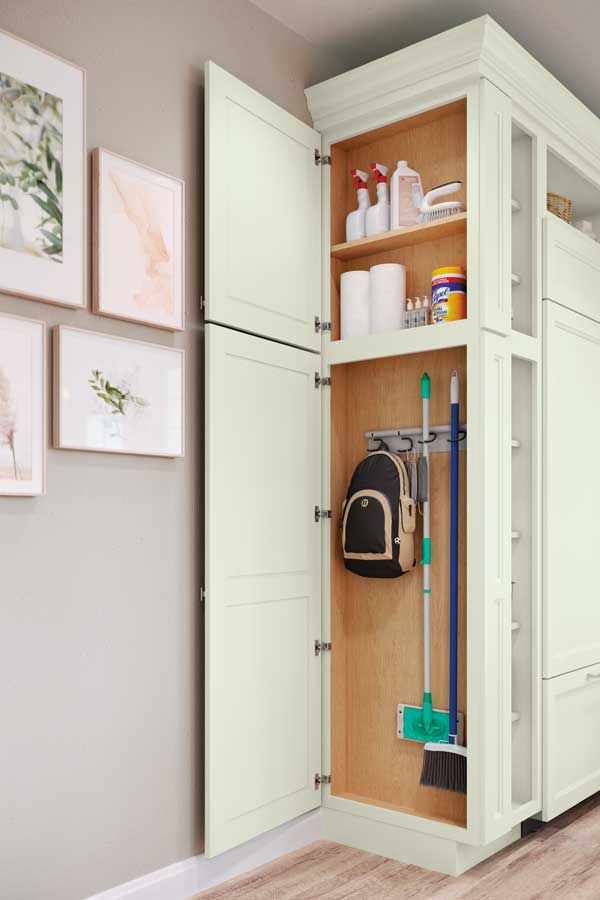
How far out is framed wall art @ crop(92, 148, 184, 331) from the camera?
2.25 meters

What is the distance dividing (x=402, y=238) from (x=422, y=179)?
0.23 m

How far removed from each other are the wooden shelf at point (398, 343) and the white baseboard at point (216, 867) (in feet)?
5.01

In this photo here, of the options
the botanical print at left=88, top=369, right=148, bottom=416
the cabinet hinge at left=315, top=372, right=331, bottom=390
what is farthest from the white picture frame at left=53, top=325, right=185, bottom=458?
the cabinet hinge at left=315, top=372, right=331, bottom=390

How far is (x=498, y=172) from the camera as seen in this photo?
267 centimetres

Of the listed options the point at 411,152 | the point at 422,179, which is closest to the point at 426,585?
the point at 422,179

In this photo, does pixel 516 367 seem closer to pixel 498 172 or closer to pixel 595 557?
pixel 498 172

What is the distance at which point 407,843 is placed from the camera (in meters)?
2.73

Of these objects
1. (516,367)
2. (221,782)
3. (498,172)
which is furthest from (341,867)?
(498,172)

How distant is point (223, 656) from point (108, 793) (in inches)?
18.9

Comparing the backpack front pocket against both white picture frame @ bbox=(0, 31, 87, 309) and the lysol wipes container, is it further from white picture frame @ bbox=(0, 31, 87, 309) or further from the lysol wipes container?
white picture frame @ bbox=(0, 31, 87, 309)

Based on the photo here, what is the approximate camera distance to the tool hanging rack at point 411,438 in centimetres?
282

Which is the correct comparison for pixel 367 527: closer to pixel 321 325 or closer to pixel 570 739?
pixel 321 325

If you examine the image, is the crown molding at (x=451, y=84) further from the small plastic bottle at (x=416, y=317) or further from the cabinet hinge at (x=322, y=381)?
the cabinet hinge at (x=322, y=381)

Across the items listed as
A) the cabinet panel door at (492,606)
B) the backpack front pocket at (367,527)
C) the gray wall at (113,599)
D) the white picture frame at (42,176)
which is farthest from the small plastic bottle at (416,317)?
the white picture frame at (42,176)
